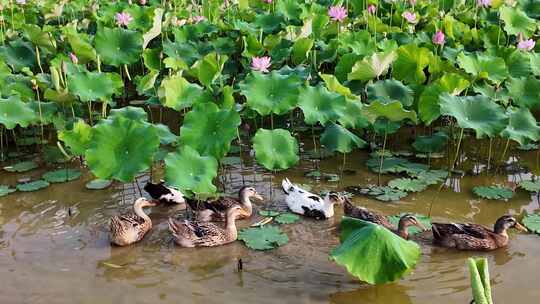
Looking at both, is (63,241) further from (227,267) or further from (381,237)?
(381,237)

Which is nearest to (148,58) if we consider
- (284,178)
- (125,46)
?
(125,46)

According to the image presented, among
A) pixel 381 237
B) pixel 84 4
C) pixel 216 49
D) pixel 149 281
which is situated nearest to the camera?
pixel 381 237

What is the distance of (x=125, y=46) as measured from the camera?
25.1 feet

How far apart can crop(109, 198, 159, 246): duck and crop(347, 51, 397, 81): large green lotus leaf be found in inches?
95.2

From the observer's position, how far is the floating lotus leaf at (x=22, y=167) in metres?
6.48

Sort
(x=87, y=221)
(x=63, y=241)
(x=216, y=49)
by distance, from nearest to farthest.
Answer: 1. (x=63, y=241)
2. (x=87, y=221)
3. (x=216, y=49)

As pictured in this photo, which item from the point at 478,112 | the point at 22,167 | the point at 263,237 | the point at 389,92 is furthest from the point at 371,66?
the point at 22,167

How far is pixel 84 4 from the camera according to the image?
1020 centimetres

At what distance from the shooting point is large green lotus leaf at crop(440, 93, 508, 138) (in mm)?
5512

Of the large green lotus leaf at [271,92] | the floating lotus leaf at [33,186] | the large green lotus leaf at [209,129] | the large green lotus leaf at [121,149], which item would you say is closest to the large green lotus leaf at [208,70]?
the large green lotus leaf at [271,92]

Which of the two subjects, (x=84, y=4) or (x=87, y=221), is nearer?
(x=87, y=221)

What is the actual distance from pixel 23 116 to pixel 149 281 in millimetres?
2602

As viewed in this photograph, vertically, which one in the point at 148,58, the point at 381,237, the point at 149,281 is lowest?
the point at 149,281

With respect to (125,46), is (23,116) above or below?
below
